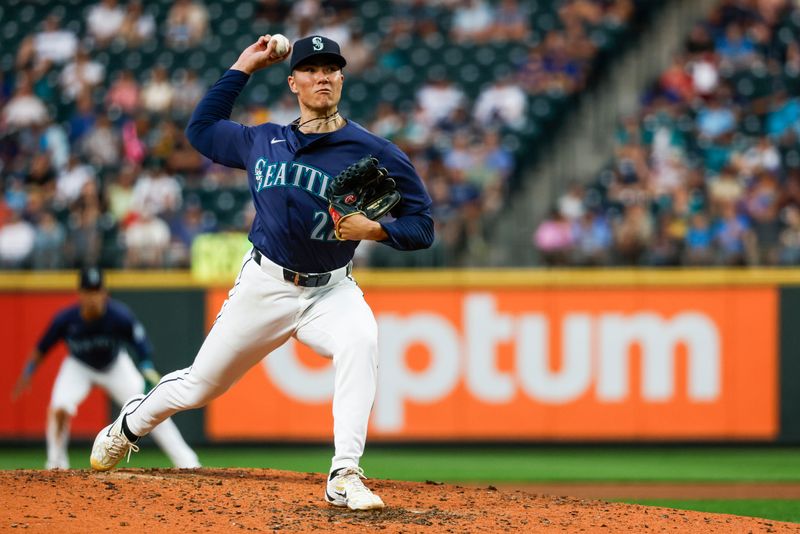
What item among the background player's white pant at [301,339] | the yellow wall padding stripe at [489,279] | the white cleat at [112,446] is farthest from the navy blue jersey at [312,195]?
the yellow wall padding stripe at [489,279]

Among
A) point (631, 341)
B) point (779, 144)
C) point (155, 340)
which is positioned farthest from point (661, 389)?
point (155, 340)

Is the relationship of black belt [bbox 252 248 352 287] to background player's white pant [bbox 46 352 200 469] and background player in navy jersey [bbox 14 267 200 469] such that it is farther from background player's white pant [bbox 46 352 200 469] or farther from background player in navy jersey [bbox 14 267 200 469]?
background player's white pant [bbox 46 352 200 469]

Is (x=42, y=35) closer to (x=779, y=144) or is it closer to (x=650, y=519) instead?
(x=779, y=144)

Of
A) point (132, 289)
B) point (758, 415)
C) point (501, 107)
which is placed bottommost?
point (758, 415)

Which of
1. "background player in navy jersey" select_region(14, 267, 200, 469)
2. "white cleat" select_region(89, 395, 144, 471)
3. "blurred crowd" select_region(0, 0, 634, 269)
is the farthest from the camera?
"blurred crowd" select_region(0, 0, 634, 269)

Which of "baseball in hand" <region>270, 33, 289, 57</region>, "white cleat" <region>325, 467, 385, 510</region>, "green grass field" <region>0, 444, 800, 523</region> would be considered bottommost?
"green grass field" <region>0, 444, 800, 523</region>

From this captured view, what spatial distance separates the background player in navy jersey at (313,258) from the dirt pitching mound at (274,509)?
31 cm

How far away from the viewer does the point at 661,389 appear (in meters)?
12.4

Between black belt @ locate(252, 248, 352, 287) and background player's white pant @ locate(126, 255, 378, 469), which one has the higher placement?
black belt @ locate(252, 248, 352, 287)

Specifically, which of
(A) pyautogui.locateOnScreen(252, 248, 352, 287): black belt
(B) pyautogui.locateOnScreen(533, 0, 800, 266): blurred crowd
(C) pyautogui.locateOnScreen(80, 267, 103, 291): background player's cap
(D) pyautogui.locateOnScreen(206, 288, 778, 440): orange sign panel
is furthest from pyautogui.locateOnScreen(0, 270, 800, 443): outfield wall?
(A) pyautogui.locateOnScreen(252, 248, 352, 287): black belt

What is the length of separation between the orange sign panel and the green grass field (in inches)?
7.3

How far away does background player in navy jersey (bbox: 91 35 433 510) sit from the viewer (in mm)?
5355

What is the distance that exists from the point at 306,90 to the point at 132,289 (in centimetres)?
772

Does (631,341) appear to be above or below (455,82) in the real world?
below
